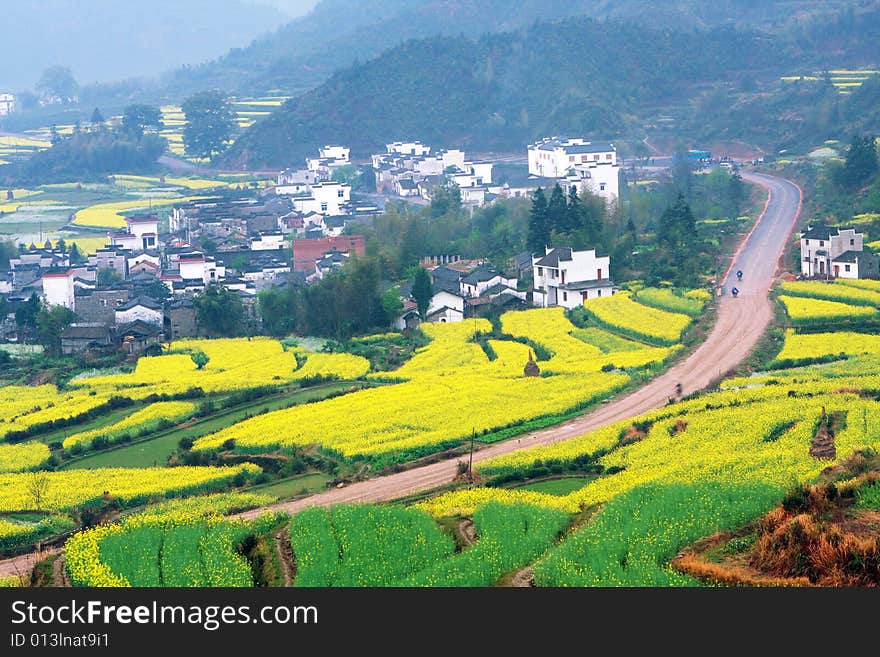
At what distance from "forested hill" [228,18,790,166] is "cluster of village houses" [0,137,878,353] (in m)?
5.13

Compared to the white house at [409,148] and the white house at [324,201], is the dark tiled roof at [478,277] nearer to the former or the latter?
the white house at [324,201]

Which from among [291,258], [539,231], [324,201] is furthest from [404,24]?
[539,231]

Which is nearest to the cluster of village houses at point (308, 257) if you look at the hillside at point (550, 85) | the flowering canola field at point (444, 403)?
the hillside at point (550, 85)

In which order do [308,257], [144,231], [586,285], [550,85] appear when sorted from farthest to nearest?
[550,85] < [144,231] < [308,257] < [586,285]

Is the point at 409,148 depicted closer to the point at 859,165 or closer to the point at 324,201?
the point at 324,201

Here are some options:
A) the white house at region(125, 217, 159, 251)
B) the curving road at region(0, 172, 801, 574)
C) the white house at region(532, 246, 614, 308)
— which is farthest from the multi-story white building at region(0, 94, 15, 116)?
the white house at region(532, 246, 614, 308)

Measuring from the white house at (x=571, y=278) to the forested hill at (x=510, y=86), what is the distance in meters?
40.1

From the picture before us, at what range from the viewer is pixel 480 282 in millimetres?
46844

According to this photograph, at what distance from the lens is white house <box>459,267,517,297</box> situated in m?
46.8

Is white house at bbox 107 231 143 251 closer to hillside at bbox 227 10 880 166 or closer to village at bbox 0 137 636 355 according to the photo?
village at bbox 0 137 636 355

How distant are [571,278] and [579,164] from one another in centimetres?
2433

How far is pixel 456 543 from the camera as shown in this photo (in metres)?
20.0

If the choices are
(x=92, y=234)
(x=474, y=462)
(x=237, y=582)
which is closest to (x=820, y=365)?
(x=474, y=462)

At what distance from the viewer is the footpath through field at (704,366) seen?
25.5 m
